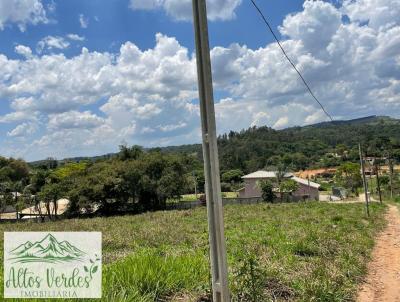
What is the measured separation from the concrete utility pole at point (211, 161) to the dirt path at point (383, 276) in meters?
4.15

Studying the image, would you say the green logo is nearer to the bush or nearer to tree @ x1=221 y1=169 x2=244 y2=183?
the bush

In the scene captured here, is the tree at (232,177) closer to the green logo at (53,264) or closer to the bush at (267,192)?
the bush at (267,192)

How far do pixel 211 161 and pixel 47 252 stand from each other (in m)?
2.24

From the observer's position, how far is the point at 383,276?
8.69 meters

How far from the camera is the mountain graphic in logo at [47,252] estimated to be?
4551 mm

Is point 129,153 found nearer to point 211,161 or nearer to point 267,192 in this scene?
point 267,192

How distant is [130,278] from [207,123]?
8.32 feet

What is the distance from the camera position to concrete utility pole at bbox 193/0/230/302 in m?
3.79

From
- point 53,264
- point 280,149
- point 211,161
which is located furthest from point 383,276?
point 280,149

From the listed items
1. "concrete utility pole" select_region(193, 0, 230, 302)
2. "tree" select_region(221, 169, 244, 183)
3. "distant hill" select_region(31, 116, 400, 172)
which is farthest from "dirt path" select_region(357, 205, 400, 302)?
"distant hill" select_region(31, 116, 400, 172)

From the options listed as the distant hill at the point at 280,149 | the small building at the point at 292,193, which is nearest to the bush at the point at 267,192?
the small building at the point at 292,193

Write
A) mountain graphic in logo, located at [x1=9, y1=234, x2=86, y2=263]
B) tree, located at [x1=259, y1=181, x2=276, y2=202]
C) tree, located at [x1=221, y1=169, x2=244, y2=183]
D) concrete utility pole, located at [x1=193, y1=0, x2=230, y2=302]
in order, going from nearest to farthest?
concrete utility pole, located at [x1=193, y1=0, x2=230, y2=302], mountain graphic in logo, located at [x1=9, y1=234, x2=86, y2=263], tree, located at [x1=259, y1=181, x2=276, y2=202], tree, located at [x1=221, y1=169, x2=244, y2=183]

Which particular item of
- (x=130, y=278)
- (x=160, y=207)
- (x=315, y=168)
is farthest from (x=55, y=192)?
(x=315, y=168)

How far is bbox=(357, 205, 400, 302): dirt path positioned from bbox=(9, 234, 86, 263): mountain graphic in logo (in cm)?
490
